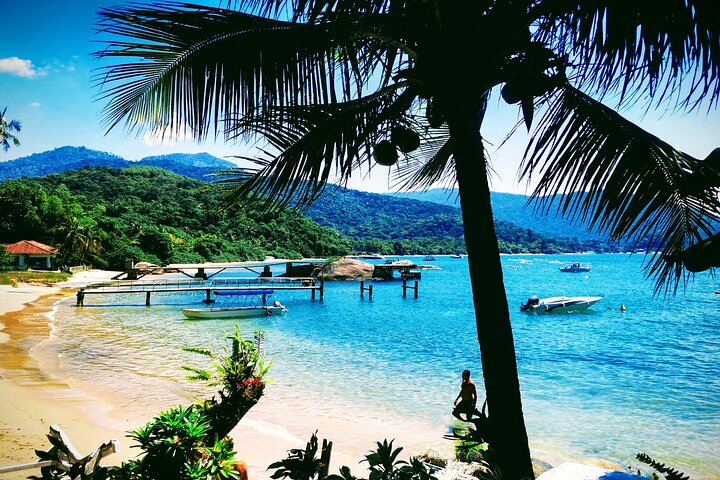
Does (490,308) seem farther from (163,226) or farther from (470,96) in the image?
(163,226)

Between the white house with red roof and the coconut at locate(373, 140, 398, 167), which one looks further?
the white house with red roof

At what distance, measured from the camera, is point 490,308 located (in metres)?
1.95

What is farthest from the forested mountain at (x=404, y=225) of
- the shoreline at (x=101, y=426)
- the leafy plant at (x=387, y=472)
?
the leafy plant at (x=387, y=472)

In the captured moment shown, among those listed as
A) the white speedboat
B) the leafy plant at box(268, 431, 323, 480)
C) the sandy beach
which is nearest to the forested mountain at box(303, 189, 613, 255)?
the white speedboat

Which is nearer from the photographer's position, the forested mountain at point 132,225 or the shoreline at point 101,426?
the shoreline at point 101,426

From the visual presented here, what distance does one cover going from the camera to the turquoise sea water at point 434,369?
10414 mm

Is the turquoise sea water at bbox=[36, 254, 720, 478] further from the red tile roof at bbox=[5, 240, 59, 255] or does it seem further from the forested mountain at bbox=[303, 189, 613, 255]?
the forested mountain at bbox=[303, 189, 613, 255]

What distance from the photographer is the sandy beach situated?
712cm

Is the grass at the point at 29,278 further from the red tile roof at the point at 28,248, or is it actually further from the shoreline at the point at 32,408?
the shoreline at the point at 32,408

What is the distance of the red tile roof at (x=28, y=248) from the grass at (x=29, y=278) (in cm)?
553

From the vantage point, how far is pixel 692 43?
1.70 meters

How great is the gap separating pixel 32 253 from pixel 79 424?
47.0 m

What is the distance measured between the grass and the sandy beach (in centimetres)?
2513

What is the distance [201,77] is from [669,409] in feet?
49.4
